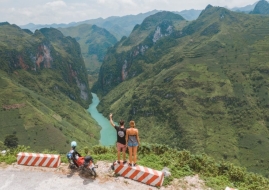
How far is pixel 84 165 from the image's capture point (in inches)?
776

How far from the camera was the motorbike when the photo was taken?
19.5 meters

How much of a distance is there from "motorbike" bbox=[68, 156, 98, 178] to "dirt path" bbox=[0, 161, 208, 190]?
16.1 inches

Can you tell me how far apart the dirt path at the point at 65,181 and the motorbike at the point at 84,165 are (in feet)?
1.34

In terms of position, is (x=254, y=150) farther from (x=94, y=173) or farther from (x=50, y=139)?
(x=94, y=173)

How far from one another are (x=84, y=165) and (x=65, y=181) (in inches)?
65.3

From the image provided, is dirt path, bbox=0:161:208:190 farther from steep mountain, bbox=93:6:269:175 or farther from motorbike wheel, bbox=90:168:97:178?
steep mountain, bbox=93:6:269:175

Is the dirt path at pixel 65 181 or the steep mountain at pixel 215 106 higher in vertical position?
the dirt path at pixel 65 181

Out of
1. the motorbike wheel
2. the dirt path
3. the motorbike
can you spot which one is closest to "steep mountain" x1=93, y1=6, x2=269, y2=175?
the dirt path

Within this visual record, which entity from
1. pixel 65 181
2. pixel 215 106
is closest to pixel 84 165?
pixel 65 181

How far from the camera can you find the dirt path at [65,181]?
60.7 ft

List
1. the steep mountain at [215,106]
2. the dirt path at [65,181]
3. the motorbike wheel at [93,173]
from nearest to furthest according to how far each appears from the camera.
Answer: the dirt path at [65,181] < the motorbike wheel at [93,173] < the steep mountain at [215,106]

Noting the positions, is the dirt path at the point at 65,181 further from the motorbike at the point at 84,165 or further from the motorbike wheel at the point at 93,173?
the motorbike at the point at 84,165

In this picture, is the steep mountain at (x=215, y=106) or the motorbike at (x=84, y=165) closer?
the motorbike at (x=84, y=165)

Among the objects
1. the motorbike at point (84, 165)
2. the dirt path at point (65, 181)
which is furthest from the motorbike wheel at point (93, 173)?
the dirt path at point (65, 181)
